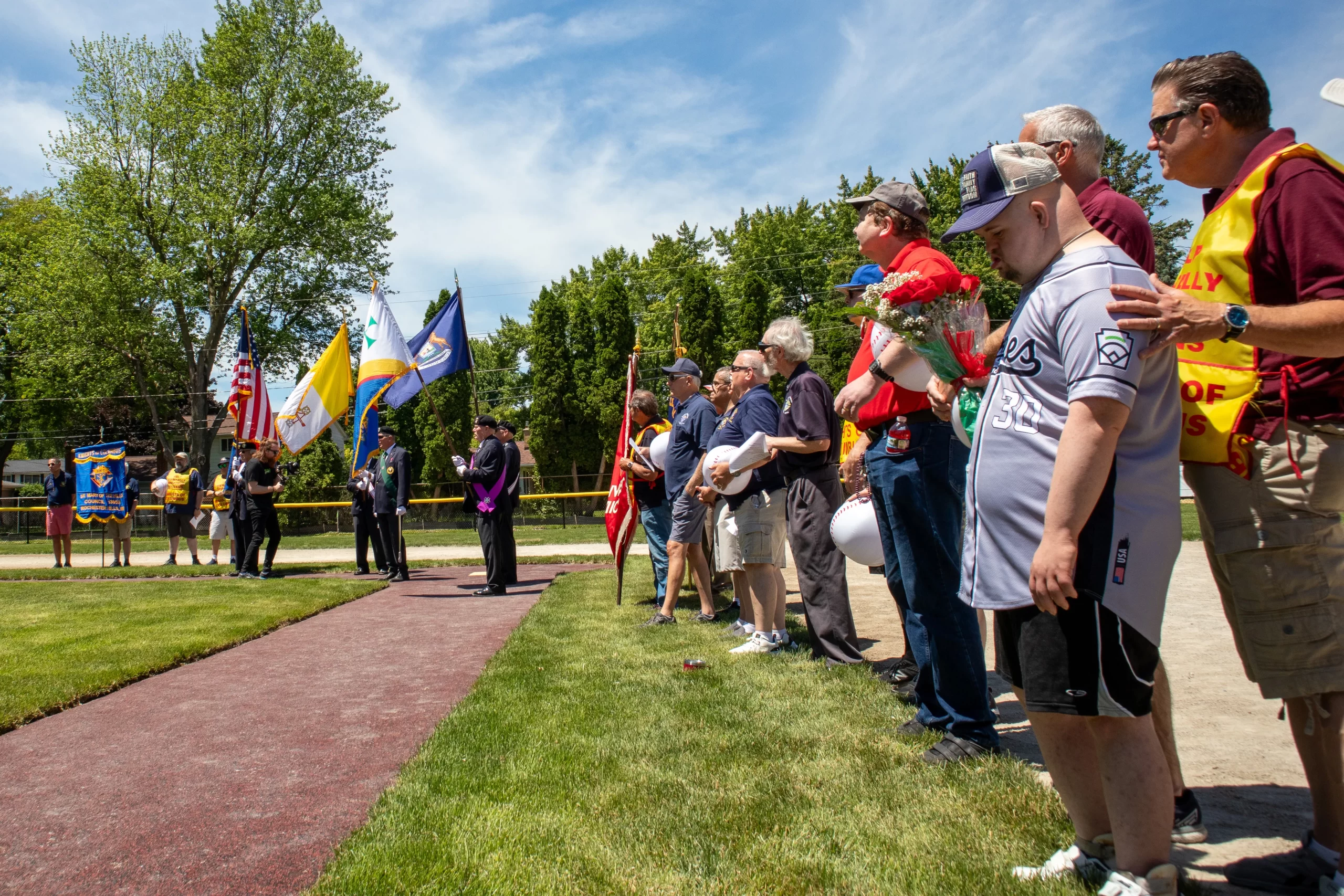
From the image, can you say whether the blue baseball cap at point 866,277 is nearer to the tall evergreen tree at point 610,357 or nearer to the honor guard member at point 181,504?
the honor guard member at point 181,504

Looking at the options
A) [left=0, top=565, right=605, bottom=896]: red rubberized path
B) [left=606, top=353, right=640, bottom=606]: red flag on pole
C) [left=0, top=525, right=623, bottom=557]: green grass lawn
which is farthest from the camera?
[left=0, top=525, right=623, bottom=557]: green grass lawn

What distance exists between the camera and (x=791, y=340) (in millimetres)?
5758

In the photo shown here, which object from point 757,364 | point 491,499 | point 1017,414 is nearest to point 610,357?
point 491,499

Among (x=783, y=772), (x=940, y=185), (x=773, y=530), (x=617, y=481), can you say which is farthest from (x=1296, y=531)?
(x=940, y=185)

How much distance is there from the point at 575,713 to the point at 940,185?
140ft

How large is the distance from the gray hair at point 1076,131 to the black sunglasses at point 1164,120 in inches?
7.9

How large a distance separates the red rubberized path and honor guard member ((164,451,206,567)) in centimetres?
1062

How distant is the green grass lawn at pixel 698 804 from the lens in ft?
8.68

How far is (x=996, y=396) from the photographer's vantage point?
7.89ft

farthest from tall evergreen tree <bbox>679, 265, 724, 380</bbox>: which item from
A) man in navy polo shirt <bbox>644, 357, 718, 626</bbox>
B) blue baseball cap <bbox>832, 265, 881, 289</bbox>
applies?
blue baseball cap <bbox>832, 265, 881, 289</bbox>

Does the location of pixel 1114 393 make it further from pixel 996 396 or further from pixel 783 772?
pixel 783 772

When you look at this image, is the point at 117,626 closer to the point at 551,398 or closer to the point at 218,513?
the point at 218,513

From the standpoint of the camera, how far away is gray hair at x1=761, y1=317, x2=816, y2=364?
574 cm

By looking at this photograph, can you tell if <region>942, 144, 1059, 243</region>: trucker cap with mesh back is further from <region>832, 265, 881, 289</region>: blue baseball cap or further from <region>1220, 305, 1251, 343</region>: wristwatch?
<region>832, 265, 881, 289</region>: blue baseball cap
